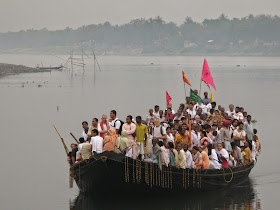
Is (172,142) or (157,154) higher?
(172,142)

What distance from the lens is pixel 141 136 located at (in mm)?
22406

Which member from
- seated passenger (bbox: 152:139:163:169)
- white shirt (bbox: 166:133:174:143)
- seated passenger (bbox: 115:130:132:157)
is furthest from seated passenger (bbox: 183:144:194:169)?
seated passenger (bbox: 115:130:132:157)

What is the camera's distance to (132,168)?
22.3m

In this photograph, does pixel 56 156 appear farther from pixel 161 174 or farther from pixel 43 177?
pixel 161 174

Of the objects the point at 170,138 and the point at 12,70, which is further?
the point at 12,70

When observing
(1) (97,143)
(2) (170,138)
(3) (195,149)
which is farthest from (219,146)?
(1) (97,143)

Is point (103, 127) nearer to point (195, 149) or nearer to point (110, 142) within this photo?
point (110, 142)

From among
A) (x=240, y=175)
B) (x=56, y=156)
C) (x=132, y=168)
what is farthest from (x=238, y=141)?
(x=56, y=156)

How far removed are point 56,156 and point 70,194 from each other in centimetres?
838

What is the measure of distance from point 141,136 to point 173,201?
9.42 feet

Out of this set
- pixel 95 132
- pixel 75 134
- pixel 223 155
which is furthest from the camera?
pixel 75 134

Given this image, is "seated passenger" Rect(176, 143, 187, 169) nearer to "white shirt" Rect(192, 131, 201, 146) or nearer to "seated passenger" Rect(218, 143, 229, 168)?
"white shirt" Rect(192, 131, 201, 146)

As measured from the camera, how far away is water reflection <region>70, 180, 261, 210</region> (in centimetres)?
2352

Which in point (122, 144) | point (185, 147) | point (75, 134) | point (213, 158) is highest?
point (122, 144)
